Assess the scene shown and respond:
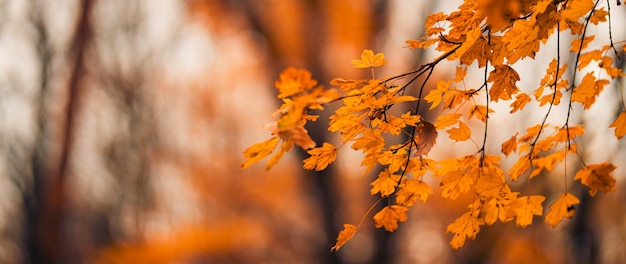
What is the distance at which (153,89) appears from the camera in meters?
8.51

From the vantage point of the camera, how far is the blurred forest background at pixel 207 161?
5652 millimetres

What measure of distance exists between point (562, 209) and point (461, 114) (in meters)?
0.34

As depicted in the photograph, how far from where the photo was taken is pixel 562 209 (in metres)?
1.31

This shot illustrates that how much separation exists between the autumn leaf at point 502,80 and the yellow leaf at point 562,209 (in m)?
0.30

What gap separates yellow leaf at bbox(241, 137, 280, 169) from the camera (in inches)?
39.2

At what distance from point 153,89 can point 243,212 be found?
263 cm

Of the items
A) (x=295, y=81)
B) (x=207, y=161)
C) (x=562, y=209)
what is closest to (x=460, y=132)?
(x=562, y=209)

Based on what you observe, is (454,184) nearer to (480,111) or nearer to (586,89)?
(480,111)

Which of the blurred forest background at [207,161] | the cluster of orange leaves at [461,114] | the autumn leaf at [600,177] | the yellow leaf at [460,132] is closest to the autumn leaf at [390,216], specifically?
the cluster of orange leaves at [461,114]

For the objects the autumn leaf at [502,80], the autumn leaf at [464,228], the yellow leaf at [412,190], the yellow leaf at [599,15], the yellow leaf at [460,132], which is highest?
the yellow leaf at [599,15]

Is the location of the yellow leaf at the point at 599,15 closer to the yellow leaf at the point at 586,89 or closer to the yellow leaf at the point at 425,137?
the yellow leaf at the point at 586,89

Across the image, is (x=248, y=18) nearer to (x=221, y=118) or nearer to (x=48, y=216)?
(x=221, y=118)

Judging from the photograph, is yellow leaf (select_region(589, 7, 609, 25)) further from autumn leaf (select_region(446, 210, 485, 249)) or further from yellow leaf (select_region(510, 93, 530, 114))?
autumn leaf (select_region(446, 210, 485, 249))

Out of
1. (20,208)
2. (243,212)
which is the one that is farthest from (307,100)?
(20,208)
